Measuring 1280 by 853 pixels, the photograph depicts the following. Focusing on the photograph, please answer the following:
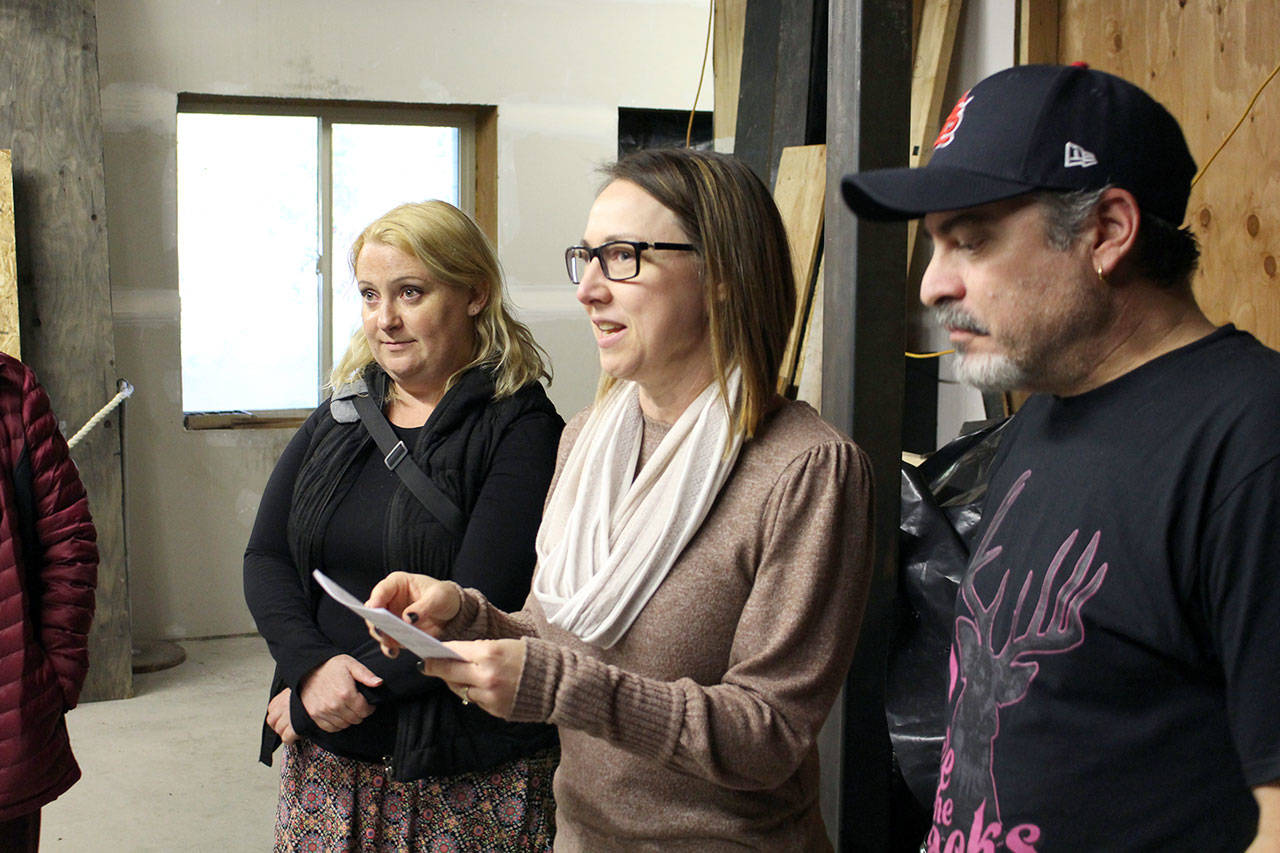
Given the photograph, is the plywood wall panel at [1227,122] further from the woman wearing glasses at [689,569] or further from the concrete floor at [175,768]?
the concrete floor at [175,768]

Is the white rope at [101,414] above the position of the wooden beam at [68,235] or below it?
below

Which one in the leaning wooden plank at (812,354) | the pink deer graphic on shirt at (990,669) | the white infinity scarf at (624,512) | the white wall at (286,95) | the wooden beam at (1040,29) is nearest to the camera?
the pink deer graphic on shirt at (990,669)

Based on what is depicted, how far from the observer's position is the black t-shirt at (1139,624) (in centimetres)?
89

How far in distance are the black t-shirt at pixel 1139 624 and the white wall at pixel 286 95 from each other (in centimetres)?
476

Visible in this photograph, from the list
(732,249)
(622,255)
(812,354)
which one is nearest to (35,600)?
(622,255)

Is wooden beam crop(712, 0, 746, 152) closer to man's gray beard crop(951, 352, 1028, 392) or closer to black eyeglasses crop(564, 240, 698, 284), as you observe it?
black eyeglasses crop(564, 240, 698, 284)

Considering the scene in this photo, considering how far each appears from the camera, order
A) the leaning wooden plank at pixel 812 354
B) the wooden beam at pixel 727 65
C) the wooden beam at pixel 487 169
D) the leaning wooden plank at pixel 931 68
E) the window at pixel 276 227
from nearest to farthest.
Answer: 1. the leaning wooden plank at pixel 931 68
2. the leaning wooden plank at pixel 812 354
3. the wooden beam at pixel 727 65
4. the window at pixel 276 227
5. the wooden beam at pixel 487 169

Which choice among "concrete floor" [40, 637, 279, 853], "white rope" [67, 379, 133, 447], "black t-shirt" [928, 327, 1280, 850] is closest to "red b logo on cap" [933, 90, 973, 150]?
"black t-shirt" [928, 327, 1280, 850]

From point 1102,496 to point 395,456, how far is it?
1293mm

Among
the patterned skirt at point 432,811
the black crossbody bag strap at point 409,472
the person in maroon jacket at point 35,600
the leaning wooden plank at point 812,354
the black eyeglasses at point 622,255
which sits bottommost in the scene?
the patterned skirt at point 432,811

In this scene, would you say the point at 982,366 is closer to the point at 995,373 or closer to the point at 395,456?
the point at 995,373

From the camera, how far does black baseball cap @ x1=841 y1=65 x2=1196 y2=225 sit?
1050 mm

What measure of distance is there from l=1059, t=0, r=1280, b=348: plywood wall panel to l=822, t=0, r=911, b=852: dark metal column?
80cm

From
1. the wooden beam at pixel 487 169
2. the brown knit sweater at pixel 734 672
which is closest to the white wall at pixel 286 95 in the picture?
the wooden beam at pixel 487 169
